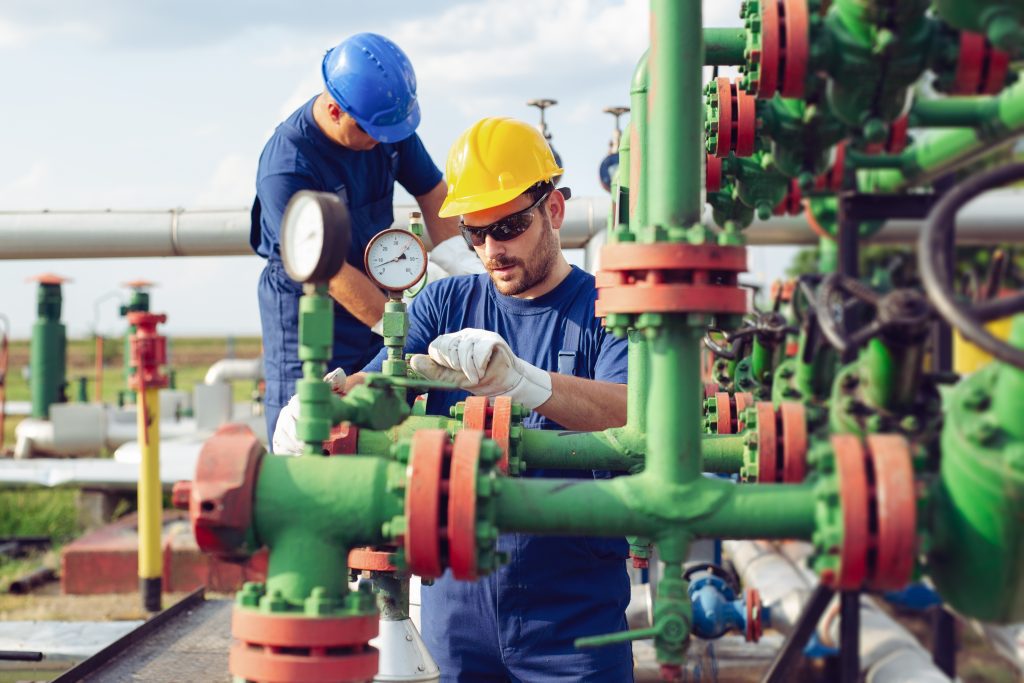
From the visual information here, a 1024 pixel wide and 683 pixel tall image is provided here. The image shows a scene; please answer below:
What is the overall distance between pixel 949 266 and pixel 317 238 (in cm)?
77

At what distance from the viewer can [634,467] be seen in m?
1.86

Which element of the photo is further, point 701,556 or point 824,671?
point 701,556

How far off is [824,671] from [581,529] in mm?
3562

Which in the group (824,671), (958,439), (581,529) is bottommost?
(824,671)

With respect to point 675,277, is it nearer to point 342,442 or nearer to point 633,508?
point 633,508

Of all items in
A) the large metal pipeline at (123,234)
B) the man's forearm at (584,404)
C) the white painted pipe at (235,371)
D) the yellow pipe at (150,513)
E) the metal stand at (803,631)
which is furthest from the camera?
the white painted pipe at (235,371)

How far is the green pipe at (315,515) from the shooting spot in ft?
4.39

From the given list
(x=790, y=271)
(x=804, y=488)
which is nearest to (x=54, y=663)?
(x=804, y=488)

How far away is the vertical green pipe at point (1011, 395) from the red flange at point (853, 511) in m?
0.15

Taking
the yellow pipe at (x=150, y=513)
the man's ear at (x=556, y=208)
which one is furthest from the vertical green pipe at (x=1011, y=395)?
the yellow pipe at (x=150, y=513)

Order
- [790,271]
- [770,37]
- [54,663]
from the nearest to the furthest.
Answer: [770,37], [54,663], [790,271]

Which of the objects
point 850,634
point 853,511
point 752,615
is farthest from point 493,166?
point 850,634

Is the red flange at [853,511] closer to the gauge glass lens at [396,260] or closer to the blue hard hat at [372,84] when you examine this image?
the gauge glass lens at [396,260]

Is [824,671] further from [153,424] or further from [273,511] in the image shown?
[273,511]
